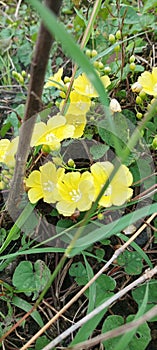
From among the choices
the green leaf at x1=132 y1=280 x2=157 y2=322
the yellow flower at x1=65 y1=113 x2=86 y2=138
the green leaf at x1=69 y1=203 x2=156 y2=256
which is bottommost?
the green leaf at x1=132 y1=280 x2=157 y2=322

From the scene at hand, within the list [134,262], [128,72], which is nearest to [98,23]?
[128,72]

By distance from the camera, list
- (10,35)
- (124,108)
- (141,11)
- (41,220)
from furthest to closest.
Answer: (10,35)
(141,11)
(124,108)
(41,220)

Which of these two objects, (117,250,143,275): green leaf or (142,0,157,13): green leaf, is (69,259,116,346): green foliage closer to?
(117,250,143,275): green leaf

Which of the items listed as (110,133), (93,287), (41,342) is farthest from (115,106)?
(41,342)

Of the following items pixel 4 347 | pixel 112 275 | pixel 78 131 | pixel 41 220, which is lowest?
pixel 4 347

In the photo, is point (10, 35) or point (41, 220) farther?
point (10, 35)

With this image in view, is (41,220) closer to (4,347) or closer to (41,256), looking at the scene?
(41,256)

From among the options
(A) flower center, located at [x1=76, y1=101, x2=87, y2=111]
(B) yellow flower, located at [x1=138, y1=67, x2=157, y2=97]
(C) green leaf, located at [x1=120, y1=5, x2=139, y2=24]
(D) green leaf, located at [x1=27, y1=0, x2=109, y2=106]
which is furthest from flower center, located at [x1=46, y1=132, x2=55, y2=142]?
(C) green leaf, located at [x1=120, y1=5, x2=139, y2=24]

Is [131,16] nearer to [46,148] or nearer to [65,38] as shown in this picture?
[46,148]
